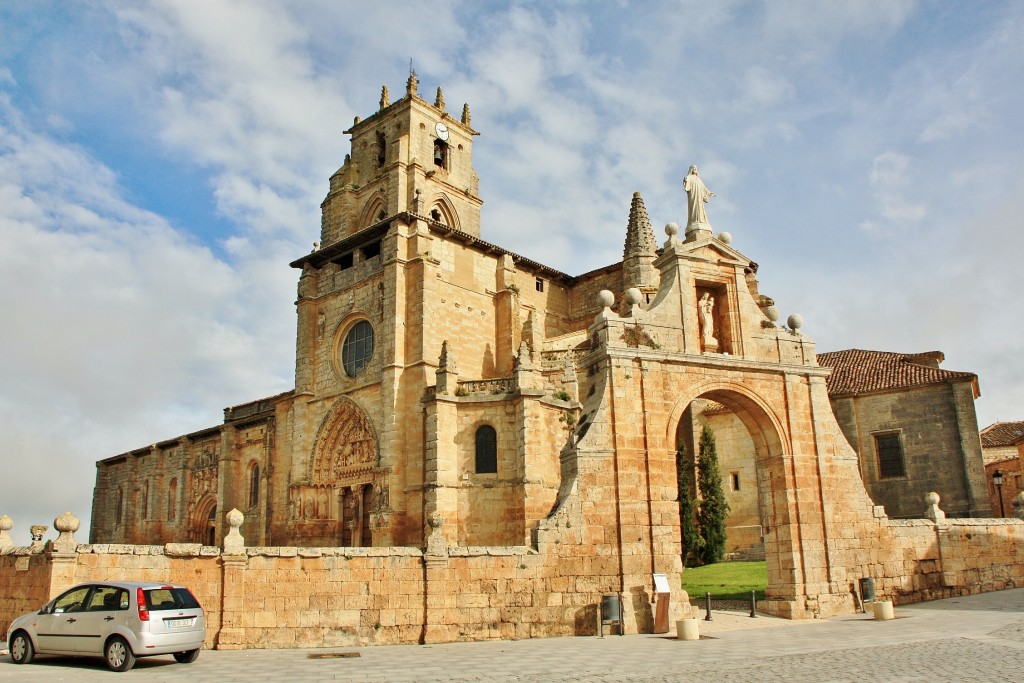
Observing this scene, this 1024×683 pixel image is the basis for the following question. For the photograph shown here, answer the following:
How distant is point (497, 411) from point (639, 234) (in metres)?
14.7

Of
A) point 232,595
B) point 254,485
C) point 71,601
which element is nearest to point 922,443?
point 232,595

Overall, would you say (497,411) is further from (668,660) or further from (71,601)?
(71,601)

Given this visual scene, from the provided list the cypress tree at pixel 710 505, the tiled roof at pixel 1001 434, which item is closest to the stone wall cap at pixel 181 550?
the cypress tree at pixel 710 505

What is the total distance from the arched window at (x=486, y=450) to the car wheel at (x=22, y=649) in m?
16.1

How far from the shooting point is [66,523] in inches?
514

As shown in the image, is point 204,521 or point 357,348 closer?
point 357,348

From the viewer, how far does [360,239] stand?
109 ft

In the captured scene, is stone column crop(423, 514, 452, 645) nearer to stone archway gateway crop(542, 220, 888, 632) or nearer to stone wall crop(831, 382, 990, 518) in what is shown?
stone archway gateway crop(542, 220, 888, 632)

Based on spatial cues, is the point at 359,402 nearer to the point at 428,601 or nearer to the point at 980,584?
the point at 428,601

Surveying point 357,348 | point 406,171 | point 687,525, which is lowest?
point 687,525

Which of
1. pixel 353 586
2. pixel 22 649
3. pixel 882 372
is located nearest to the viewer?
pixel 22 649

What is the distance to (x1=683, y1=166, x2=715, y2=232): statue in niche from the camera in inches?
745

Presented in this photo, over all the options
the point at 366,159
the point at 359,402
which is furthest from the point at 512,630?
the point at 366,159

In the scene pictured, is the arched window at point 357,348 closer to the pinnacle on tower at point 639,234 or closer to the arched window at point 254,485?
the arched window at point 254,485
